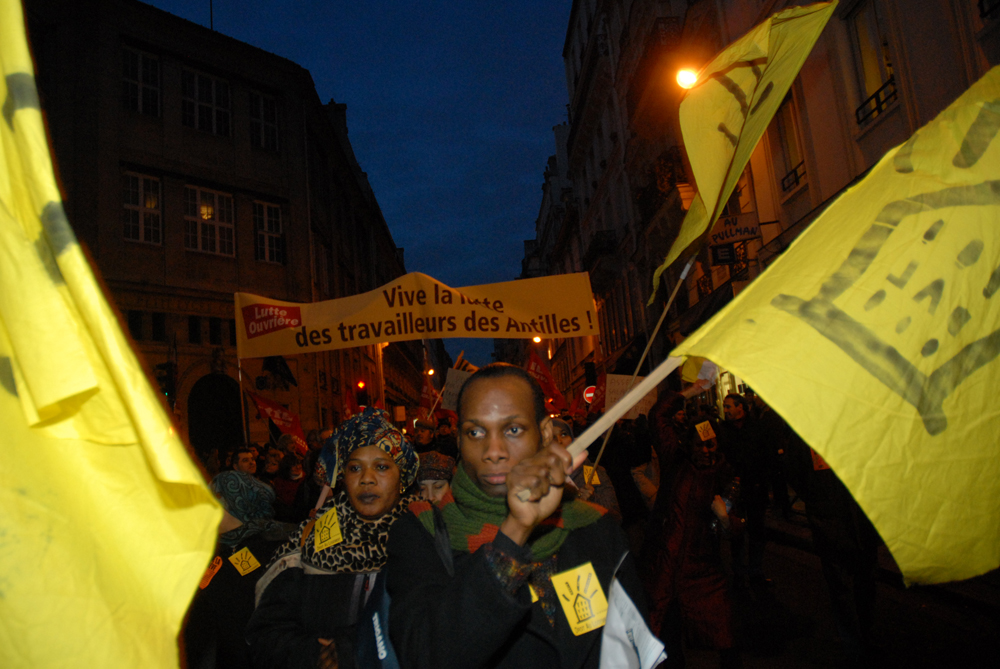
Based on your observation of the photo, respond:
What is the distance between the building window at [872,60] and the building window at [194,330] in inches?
648

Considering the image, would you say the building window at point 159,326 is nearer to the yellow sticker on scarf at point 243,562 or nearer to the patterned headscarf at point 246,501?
the patterned headscarf at point 246,501

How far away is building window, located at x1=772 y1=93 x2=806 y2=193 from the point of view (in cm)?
1235

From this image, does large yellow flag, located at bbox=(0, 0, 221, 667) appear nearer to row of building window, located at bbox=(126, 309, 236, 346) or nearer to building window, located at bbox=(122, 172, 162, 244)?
row of building window, located at bbox=(126, 309, 236, 346)

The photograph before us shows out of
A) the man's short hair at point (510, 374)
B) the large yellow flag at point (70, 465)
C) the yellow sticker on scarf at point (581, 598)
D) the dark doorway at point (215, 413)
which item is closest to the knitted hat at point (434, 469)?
the man's short hair at point (510, 374)

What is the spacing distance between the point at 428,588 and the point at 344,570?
3.86 ft

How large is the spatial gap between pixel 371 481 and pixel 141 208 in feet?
59.4

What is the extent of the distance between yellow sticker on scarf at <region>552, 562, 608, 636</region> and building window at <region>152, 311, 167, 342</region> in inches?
719

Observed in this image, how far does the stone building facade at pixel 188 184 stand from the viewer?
56.2ft

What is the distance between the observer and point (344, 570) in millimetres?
2705

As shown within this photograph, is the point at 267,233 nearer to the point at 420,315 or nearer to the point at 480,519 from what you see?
the point at 420,315

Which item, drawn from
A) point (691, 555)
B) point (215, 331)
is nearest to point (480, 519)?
point (691, 555)

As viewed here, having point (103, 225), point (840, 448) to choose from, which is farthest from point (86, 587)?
point (103, 225)

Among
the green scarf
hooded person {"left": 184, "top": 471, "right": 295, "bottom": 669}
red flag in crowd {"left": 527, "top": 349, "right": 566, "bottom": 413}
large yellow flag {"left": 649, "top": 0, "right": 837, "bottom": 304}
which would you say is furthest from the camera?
red flag in crowd {"left": 527, "top": 349, "right": 566, "bottom": 413}

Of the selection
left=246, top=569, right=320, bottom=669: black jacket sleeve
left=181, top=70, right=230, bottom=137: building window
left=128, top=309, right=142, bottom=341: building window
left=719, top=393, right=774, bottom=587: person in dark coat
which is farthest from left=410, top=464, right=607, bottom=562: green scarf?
left=181, top=70, right=230, bottom=137: building window
